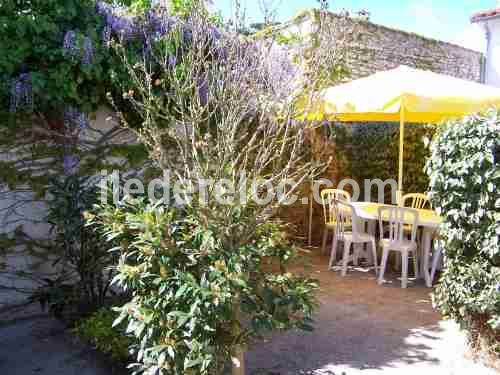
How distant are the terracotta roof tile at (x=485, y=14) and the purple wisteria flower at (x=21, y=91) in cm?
1093

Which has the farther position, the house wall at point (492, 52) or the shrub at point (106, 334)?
the house wall at point (492, 52)

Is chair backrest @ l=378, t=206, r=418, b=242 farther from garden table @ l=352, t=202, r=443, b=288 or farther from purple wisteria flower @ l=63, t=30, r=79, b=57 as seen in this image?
purple wisteria flower @ l=63, t=30, r=79, b=57

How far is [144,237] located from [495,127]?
2.52 meters

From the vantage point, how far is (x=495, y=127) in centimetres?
329

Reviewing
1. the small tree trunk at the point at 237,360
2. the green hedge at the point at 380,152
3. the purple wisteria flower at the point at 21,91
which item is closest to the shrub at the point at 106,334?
the small tree trunk at the point at 237,360

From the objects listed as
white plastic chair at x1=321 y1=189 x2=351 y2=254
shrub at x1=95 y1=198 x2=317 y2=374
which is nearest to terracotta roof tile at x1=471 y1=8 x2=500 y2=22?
white plastic chair at x1=321 y1=189 x2=351 y2=254

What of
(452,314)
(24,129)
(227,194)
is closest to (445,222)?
(452,314)

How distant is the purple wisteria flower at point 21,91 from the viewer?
13.5 ft

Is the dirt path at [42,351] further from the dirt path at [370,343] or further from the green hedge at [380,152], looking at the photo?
the green hedge at [380,152]

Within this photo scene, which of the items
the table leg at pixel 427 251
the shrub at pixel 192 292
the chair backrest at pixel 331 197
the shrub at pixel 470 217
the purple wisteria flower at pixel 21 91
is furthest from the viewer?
the chair backrest at pixel 331 197

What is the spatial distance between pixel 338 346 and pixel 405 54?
7.76 metres

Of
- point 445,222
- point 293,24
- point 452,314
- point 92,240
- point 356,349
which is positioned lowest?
point 356,349

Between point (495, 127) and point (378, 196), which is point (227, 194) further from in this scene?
point (378, 196)

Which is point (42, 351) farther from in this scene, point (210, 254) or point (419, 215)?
point (419, 215)
